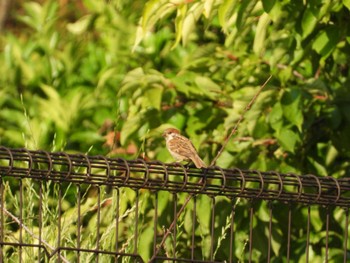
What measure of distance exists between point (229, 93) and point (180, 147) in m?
0.78

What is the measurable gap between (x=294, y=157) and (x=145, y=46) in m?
1.37

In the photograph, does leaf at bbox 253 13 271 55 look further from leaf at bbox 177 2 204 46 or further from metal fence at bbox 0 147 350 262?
metal fence at bbox 0 147 350 262

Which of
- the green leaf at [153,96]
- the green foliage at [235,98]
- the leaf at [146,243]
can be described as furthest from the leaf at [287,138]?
the leaf at [146,243]

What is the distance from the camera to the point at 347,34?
5.11 meters

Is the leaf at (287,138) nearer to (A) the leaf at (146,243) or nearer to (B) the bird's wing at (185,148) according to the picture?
(B) the bird's wing at (185,148)

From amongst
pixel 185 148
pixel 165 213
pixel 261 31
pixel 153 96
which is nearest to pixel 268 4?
pixel 261 31

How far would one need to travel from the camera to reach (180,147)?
4.81 metres

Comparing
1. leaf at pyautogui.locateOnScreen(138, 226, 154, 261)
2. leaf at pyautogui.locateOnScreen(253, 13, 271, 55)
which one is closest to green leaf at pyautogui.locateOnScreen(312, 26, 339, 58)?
leaf at pyautogui.locateOnScreen(253, 13, 271, 55)

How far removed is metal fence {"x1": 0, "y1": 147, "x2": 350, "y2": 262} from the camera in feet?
11.1

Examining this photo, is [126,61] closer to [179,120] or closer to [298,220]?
[179,120]

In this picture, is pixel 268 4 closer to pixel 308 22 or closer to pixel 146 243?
pixel 308 22

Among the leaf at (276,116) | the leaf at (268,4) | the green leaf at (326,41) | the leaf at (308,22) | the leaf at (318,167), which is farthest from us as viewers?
the leaf at (318,167)

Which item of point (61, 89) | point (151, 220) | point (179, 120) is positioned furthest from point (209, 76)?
point (61, 89)

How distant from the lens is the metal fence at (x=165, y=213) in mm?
3387
